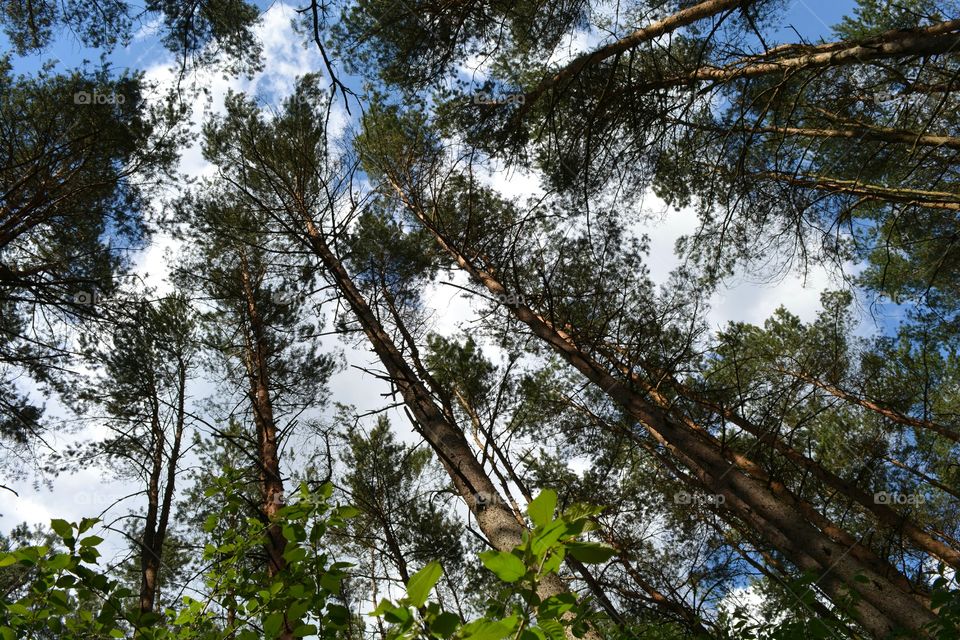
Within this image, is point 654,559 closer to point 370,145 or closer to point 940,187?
point 940,187

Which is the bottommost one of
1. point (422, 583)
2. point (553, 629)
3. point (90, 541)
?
point (553, 629)

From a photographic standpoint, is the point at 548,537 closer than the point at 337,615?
Yes

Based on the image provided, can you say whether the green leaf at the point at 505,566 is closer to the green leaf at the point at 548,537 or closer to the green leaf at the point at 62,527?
the green leaf at the point at 548,537

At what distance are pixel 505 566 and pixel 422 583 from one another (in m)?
0.12

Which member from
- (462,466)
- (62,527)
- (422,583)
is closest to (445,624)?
(422,583)

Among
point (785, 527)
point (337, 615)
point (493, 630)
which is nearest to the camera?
point (493, 630)

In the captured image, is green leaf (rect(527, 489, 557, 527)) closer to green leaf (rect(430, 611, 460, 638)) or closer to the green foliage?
the green foliage

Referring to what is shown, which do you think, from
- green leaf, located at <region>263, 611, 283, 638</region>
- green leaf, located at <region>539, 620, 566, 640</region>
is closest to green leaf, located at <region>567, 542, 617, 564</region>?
green leaf, located at <region>539, 620, 566, 640</region>

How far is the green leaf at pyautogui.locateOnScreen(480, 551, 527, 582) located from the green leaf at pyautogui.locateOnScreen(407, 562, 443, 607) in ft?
0.23

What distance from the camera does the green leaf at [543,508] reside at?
30.8 inches

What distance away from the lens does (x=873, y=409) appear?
8.10m

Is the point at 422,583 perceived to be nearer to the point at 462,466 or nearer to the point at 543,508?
the point at 543,508

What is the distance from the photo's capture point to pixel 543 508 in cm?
79

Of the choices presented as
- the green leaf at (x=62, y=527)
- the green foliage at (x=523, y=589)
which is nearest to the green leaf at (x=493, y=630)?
the green foliage at (x=523, y=589)
